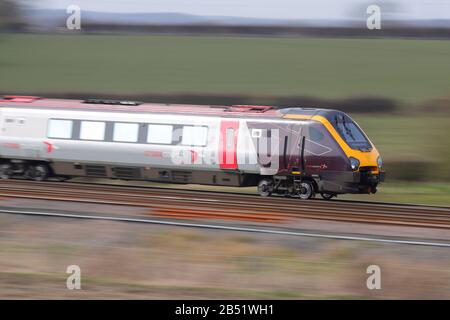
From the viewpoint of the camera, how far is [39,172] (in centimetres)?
2562

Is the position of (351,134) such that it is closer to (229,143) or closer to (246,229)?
(229,143)

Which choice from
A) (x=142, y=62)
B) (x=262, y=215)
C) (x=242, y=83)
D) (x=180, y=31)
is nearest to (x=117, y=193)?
(x=262, y=215)

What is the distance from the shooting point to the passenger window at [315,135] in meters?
22.1

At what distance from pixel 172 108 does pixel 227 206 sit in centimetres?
499

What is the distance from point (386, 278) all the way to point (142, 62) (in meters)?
39.3

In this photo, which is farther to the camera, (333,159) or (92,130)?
(92,130)

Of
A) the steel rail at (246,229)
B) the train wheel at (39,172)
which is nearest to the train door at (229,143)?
the steel rail at (246,229)

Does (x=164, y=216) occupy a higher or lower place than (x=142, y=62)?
lower

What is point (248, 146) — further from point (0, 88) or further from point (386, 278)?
point (0, 88)

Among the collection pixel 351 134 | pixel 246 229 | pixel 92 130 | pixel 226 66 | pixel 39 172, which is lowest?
pixel 246 229

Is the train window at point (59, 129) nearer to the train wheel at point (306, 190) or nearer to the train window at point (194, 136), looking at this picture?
the train window at point (194, 136)

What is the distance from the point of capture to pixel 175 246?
1556 centimetres

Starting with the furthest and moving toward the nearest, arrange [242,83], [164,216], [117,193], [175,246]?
[242,83] → [117,193] → [164,216] → [175,246]

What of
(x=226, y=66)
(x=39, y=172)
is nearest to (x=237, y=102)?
(x=226, y=66)
